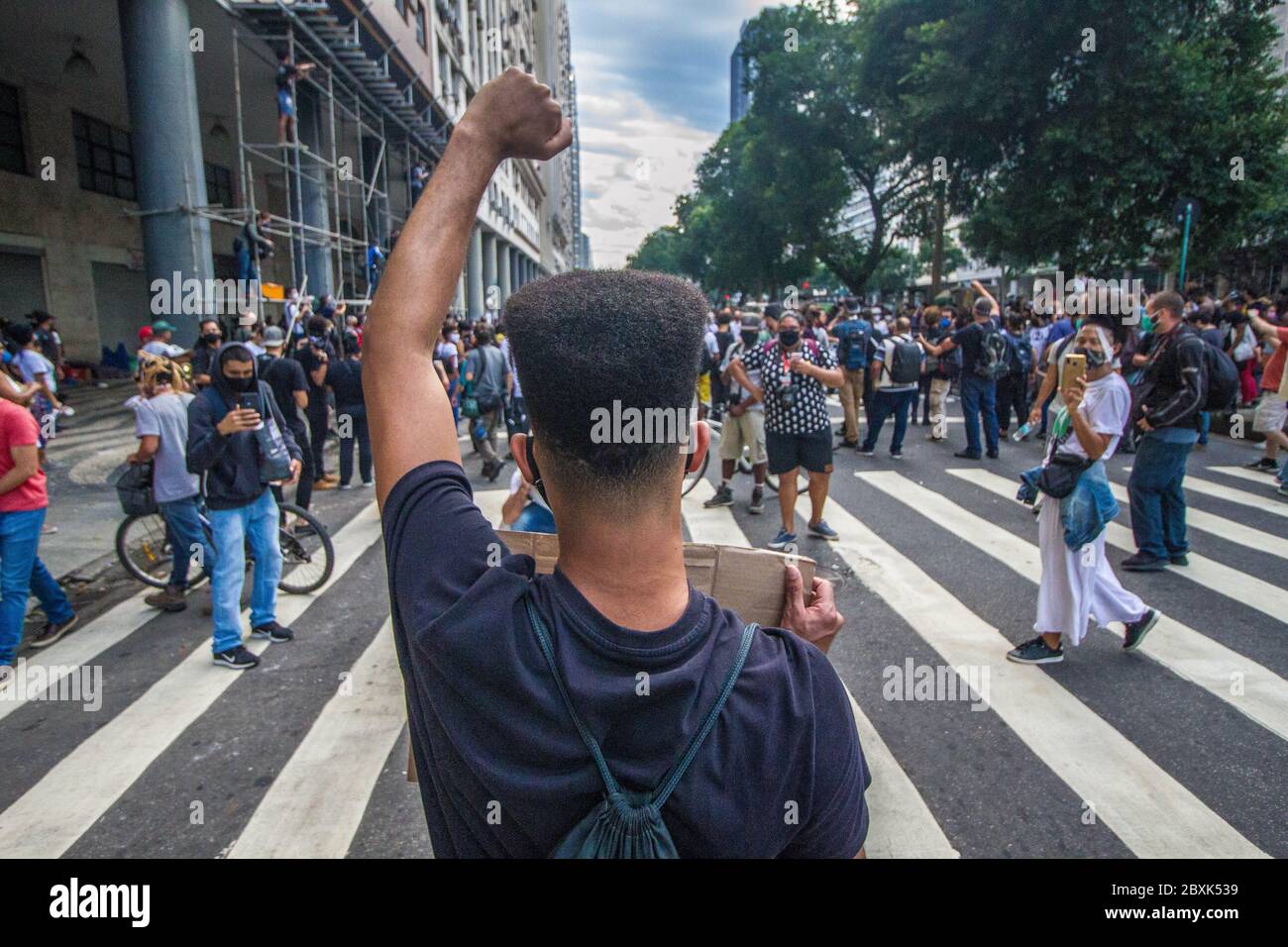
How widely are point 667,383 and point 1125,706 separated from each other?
4373 mm

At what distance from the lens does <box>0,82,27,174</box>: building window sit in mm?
16844

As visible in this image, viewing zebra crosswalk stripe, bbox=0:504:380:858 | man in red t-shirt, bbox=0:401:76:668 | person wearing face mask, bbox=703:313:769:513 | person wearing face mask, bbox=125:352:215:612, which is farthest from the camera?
person wearing face mask, bbox=703:313:769:513

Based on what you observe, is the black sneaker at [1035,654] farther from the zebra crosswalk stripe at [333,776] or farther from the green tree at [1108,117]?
the green tree at [1108,117]

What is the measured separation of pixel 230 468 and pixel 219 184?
74.9 feet

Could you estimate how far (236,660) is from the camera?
16.2ft

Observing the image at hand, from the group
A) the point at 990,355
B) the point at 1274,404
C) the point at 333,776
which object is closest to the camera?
the point at 333,776

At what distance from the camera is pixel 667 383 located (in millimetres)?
1062

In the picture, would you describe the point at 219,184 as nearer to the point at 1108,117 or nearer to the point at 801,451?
the point at 801,451

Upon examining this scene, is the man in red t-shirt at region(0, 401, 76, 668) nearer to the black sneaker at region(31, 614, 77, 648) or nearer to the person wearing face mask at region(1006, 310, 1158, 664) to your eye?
the black sneaker at region(31, 614, 77, 648)

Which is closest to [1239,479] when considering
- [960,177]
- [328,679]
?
[328,679]

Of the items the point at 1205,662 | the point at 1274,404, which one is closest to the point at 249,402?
the point at 1205,662

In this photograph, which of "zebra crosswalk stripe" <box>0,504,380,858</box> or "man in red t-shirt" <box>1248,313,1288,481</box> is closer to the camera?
"zebra crosswalk stripe" <box>0,504,380,858</box>

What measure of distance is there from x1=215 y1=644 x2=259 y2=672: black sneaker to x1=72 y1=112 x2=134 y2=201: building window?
64.2 ft

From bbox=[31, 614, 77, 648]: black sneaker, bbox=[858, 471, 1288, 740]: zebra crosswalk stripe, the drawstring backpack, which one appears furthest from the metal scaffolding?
the drawstring backpack
